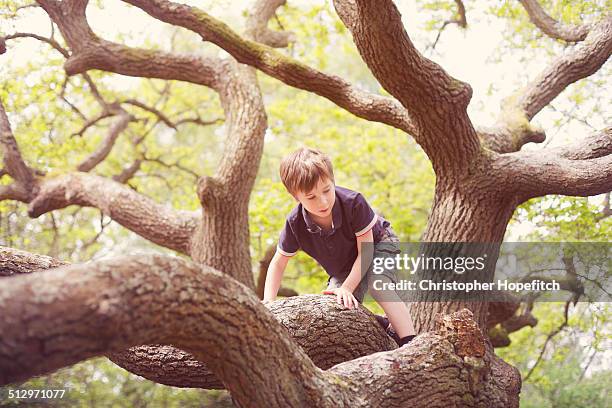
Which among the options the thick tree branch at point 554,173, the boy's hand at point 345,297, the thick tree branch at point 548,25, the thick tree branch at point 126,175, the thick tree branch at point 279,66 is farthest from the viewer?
the thick tree branch at point 126,175

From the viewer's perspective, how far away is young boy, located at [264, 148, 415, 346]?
10.5ft

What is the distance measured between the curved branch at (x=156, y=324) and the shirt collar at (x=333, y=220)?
1.06 meters

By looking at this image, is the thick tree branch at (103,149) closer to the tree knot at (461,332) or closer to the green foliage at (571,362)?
the tree knot at (461,332)

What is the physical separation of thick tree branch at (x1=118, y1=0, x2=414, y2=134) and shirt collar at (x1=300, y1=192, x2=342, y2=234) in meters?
1.62

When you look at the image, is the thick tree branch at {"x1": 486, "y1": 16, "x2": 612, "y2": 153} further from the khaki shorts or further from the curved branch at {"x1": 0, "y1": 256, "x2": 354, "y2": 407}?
the curved branch at {"x1": 0, "y1": 256, "x2": 354, "y2": 407}

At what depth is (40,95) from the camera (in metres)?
7.57

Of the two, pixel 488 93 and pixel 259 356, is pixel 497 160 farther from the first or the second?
pixel 488 93

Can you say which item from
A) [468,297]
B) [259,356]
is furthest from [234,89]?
[259,356]

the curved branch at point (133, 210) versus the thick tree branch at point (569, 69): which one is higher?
the thick tree branch at point (569, 69)

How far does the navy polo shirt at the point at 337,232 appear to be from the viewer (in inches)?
137

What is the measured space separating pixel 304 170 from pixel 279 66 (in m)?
1.90

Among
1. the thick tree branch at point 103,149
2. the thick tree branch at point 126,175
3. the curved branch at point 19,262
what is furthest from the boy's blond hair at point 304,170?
the thick tree branch at point 126,175

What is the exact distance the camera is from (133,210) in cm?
634

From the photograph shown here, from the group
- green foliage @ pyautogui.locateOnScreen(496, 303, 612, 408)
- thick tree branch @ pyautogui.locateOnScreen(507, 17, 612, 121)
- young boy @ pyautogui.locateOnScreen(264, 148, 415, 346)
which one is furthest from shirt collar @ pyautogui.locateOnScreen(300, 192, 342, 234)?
green foliage @ pyautogui.locateOnScreen(496, 303, 612, 408)
